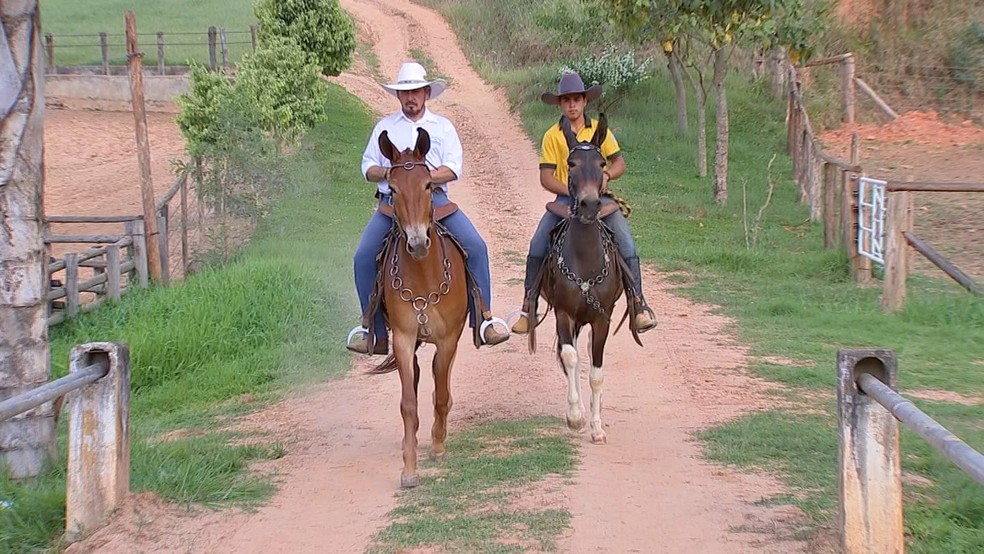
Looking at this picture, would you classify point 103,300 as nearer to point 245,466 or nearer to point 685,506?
point 245,466

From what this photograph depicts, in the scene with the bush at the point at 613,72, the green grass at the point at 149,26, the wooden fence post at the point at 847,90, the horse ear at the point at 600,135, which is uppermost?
the green grass at the point at 149,26

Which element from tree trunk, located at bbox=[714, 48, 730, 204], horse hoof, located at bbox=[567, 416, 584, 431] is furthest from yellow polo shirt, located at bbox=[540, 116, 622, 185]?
tree trunk, located at bbox=[714, 48, 730, 204]

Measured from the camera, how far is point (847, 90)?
85.5 ft

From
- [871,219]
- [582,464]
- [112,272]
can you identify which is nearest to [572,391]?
[582,464]

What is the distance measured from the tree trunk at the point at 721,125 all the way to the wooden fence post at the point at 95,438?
14988 mm

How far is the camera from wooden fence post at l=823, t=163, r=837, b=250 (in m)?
15.6

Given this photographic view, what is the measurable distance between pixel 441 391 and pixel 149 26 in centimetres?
4427

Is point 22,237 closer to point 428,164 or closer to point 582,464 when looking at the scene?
point 428,164

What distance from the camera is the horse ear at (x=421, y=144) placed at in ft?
22.7

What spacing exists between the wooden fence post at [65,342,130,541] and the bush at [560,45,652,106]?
23380 millimetres

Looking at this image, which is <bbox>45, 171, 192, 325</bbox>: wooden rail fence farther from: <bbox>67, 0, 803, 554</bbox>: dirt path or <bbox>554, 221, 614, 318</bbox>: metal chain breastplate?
<bbox>554, 221, 614, 318</bbox>: metal chain breastplate

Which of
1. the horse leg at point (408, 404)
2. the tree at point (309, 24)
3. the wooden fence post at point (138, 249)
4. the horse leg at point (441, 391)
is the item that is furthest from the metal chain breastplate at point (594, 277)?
the tree at point (309, 24)

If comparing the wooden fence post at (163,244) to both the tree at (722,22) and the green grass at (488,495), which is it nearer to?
the green grass at (488,495)

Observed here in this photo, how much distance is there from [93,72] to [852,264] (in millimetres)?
28428
